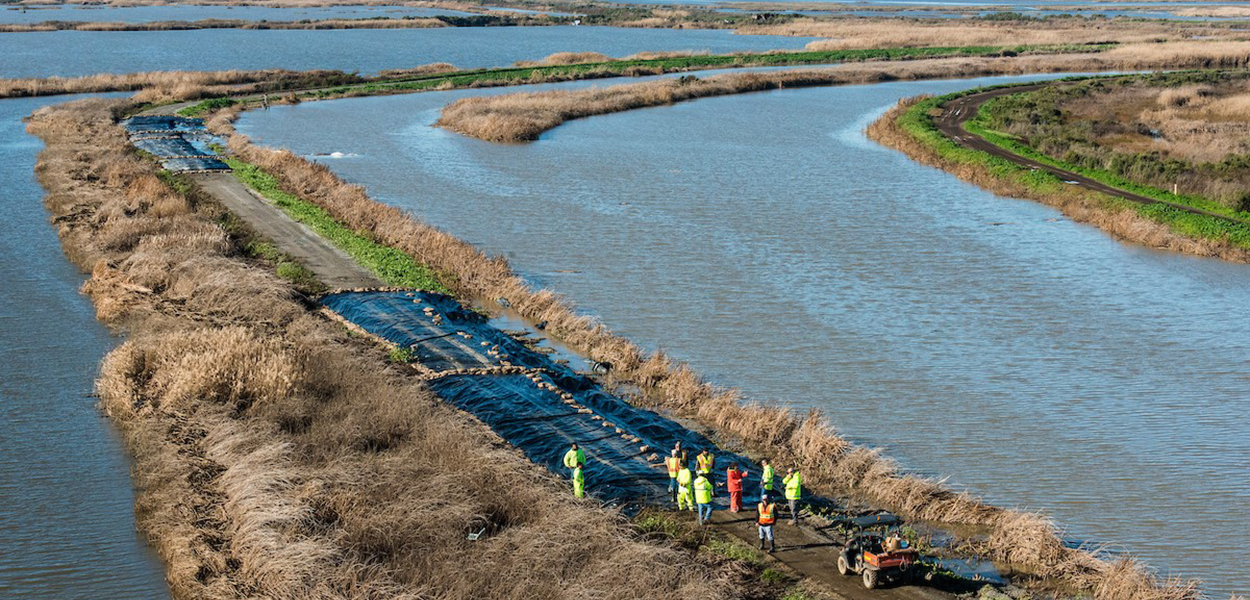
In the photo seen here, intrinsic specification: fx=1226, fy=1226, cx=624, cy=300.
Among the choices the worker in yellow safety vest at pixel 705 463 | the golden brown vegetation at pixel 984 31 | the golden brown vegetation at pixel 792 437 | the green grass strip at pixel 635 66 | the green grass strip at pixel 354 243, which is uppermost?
the golden brown vegetation at pixel 984 31

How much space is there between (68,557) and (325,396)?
6685 mm

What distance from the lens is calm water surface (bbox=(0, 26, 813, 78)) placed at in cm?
11488

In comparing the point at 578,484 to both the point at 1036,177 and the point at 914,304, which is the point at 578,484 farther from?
the point at 1036,177

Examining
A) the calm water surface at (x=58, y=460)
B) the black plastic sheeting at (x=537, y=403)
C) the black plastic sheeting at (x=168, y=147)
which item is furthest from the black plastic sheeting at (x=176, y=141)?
the black plastic sheeting at (x=537, y=403)

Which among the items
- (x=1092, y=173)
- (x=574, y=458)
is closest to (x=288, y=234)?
(x=574, y=458)

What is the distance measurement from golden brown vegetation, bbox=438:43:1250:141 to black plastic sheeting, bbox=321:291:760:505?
3718 centimetres

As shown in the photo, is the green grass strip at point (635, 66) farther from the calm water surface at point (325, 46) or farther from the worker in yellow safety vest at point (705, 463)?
the worker in yellow safety vest at point (705, 463)

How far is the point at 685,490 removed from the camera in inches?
834

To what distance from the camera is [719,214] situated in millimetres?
48094

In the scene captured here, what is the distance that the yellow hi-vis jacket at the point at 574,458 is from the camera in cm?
2175

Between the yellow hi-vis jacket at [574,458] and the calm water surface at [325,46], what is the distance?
308 ft

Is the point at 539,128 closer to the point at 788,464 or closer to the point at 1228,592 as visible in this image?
the point at 788,464

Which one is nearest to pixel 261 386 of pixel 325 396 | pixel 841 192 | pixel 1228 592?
pixel 325 396

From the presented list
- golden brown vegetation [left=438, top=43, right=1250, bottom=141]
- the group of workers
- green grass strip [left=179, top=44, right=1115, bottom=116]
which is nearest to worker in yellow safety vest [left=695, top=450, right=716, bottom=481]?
the group of workers
